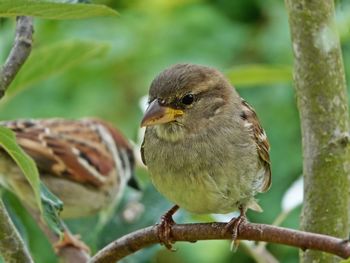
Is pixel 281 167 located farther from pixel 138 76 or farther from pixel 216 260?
pixel 138 76

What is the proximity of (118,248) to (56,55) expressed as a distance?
78cm

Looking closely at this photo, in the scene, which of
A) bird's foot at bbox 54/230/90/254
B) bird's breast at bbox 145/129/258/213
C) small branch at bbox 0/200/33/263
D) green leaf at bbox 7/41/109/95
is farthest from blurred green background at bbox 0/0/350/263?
small branch at bbox 0/200/33/263

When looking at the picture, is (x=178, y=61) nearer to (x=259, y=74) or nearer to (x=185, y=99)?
(x=259, y=74)

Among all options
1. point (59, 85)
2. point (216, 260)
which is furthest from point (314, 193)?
point (59, 85)

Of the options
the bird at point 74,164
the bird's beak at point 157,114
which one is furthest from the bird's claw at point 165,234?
the bird at point 74,164

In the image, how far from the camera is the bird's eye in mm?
1941

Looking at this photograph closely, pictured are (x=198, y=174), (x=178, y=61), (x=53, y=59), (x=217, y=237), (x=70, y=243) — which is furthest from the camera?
(x=178, y=61)

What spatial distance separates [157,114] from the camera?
1.84 meters

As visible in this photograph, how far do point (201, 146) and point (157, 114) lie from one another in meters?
0.13

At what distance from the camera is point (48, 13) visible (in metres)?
1.34

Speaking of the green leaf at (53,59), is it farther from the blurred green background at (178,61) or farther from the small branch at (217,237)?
the blurred green background at (178,61)

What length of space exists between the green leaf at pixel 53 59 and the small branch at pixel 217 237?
0.65 m

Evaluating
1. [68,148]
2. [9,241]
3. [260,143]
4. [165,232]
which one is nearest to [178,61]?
[68,148]

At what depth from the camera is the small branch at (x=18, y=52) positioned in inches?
57.2
